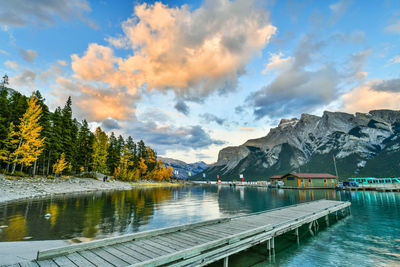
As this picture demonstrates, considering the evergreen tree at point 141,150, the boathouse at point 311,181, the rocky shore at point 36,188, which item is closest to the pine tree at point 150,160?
the evergreen tree at point 141,150

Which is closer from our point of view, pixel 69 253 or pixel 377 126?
pixel 69 253

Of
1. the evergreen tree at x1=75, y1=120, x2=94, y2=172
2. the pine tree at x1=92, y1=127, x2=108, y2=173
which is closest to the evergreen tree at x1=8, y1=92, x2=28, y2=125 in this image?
the evergreen tree at x1=75, y1=120, x2=94, y2=172

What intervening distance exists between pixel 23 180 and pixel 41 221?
2866 cm

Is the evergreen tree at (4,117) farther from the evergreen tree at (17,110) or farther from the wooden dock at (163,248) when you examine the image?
the wooden dock at (163,248)

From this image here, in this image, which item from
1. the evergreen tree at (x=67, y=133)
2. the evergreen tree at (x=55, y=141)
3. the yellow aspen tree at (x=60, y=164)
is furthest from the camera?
the evergreen tree at (x=67, y=133)

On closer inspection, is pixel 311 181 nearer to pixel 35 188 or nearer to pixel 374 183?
pixel 374 183

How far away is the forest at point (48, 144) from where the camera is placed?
136 ft

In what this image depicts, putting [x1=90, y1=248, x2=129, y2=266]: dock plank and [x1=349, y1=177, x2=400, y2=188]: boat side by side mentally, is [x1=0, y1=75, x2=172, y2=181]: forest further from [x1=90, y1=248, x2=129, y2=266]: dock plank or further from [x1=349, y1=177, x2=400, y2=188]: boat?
[x1=349, y1=177, x2=400, y2=188]: boat

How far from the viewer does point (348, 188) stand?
69.9m

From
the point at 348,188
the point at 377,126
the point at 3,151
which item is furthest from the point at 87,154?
the point at 377,126

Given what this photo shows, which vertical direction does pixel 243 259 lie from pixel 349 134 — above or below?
below

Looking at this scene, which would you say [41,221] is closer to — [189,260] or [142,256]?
[142,256]

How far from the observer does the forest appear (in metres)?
41.5

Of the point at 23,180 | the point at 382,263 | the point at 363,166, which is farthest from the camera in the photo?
the point at 363,166
